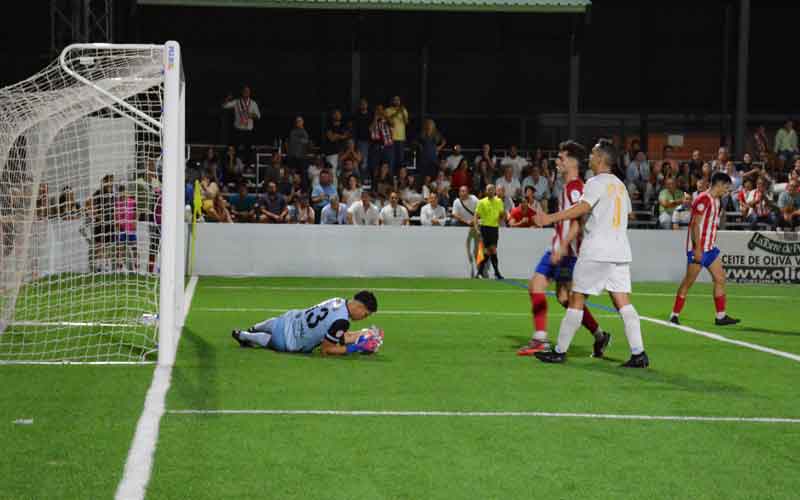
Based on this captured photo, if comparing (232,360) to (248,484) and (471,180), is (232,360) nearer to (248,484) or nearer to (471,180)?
(248,484)

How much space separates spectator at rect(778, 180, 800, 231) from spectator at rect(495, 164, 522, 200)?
569 centimetres

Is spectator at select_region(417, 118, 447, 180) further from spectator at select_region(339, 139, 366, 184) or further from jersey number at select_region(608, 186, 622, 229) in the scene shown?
jersey number at select_region(608, 186, 622, 229)

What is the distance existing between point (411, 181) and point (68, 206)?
1259 centimetres

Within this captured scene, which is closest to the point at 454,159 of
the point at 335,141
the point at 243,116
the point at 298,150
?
the point at 335,141

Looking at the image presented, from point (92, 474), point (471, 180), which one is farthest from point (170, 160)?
point (471, 180)

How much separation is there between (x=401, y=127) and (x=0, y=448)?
828 inches

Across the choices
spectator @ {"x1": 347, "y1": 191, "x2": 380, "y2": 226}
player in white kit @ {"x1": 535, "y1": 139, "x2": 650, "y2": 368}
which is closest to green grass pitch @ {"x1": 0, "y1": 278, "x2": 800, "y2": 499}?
player in white kit @ {"x1": 535, "y1": 139, "x2": 650, "y2": 368}

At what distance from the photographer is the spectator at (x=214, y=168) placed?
2551cm

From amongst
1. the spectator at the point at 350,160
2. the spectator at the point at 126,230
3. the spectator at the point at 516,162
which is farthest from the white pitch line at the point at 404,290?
the spectator at the point at 516,162

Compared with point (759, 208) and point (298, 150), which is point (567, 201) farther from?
point (298, 150)

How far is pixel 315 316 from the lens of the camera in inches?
399

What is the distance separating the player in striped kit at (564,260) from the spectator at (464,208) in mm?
12553

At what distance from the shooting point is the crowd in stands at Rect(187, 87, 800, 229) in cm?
2372

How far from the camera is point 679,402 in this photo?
26.4 feet
